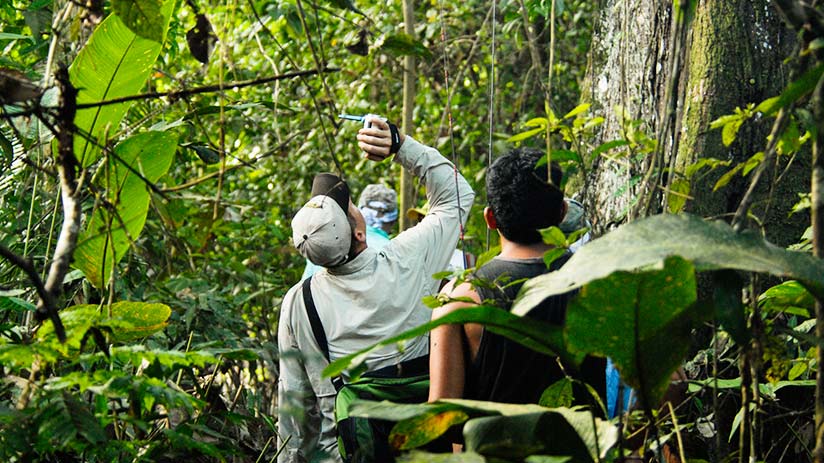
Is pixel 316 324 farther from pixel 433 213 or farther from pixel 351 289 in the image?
pixel 433 213

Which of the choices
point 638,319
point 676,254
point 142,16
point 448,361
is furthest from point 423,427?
point 142,16

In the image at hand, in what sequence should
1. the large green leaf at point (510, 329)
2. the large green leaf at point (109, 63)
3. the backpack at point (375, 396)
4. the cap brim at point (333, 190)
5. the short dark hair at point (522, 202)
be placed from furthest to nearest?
1. the cap brim at point (333, 190)
2. the backpack at point (375, 396)
3. the short dark hair at point (522, 202)
4. the large green leaf at point (109, 63)
5. the large green leaf at point (510, 329)

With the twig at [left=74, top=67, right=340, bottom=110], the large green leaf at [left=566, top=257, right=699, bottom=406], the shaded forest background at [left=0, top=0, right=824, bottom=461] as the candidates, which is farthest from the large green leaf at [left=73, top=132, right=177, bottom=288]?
the large green leaf at [left=566, top=257, right=699, bottom=406]

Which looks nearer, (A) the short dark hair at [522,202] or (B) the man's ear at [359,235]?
(A) the short dark hair at [522,202]

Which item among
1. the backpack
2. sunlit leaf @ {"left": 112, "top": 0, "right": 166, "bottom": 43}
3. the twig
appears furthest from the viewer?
the backpack

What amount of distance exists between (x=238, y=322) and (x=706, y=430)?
2.69 meters

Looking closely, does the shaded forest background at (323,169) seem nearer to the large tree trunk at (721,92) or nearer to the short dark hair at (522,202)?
the large tree trunk at (721,92)

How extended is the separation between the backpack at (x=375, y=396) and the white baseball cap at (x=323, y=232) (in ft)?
0.89

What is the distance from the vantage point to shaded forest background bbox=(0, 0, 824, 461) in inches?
62.7

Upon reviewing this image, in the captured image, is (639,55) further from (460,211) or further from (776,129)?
(776,129)

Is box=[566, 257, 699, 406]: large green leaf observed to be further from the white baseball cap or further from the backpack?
the white baseball cap

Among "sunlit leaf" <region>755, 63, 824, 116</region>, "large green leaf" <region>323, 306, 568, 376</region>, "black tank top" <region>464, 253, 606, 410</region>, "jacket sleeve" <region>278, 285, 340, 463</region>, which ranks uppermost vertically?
"sunlit leaf" <region>755, 63, 824, 116</region>

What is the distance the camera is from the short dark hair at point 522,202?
263cm

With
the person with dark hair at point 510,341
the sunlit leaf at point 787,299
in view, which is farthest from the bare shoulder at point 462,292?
the sunlit leaf at point 787,299
